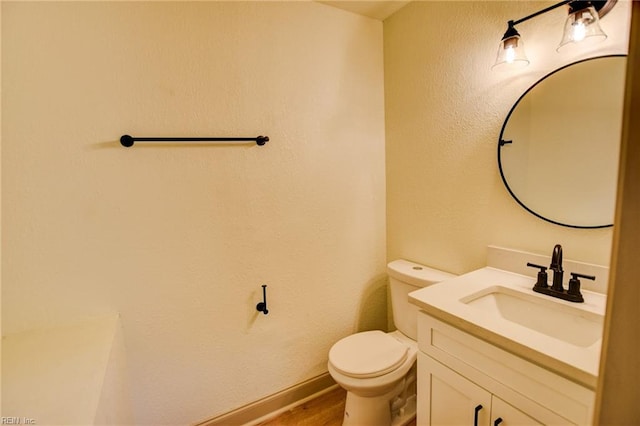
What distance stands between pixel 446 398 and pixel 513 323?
376 mm

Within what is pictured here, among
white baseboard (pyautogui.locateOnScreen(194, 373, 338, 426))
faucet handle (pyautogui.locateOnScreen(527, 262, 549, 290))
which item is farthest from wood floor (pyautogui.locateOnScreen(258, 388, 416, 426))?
faucet handle (pyautogui.locateOnScreen(527, 262, 549, 290))

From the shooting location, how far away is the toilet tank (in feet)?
5.26

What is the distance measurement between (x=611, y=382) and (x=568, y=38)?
127 centimetres

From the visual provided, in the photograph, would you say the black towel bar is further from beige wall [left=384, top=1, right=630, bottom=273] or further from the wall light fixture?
the wall light fixture

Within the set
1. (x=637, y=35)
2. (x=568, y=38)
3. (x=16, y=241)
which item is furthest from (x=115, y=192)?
(x=568, y=38)

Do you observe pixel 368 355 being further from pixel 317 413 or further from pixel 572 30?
pixel 572 30

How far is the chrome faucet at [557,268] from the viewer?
1.11 m

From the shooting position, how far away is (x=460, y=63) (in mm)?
1498

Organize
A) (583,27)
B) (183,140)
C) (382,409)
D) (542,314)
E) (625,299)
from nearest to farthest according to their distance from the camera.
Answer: (625,299) < (583,27) < (542,314) < (183,140) < (382,409)

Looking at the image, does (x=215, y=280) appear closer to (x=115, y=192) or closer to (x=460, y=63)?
(x=115, y=192)

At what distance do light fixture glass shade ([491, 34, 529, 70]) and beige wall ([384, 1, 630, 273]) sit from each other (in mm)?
39

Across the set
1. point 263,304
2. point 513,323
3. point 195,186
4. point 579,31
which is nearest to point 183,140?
point 195,186

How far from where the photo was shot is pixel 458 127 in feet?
5.05

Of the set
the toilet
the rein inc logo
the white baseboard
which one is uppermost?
the rein inc logo
